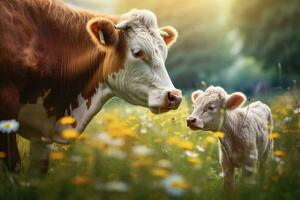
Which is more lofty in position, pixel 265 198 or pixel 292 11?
pixel 292 11

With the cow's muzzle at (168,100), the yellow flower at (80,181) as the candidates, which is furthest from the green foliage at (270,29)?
the yellow flower at (80,181)

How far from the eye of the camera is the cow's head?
504 centimetres

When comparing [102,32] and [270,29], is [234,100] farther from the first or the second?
[270,29]

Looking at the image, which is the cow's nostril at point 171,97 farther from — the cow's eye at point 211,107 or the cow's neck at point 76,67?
the cow's eye at point 211,107

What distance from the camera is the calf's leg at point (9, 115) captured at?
4.52 m

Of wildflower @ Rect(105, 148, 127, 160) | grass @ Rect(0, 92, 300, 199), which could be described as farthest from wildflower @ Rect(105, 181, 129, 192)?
wildflower @ Rect(105, 148, 127, 160)

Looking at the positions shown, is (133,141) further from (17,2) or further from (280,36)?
(280,36)

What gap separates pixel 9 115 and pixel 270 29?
583 inches

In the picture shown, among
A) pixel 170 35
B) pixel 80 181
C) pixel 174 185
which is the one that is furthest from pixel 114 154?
pixel 170 35

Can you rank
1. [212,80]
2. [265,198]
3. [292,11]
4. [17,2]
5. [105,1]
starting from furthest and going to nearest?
[105,1], [212,80], [292,11], [17,2], [265,198]

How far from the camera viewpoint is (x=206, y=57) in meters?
21.8

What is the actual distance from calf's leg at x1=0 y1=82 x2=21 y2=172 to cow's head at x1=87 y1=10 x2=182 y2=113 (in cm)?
91

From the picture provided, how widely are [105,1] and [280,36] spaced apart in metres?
7.85

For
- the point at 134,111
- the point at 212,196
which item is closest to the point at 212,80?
the point at 134,111
